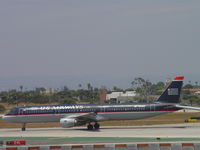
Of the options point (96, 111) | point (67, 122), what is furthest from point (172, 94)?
point (67, 122)

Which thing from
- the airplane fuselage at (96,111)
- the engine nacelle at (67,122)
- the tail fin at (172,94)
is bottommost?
the engine nacelle at (67,122)

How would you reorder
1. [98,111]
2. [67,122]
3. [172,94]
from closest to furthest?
[67,122]
[172,94]
[98,111]

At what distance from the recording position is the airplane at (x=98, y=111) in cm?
4869

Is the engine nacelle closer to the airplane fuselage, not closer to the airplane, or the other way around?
the airplane

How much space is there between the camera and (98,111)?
164ft

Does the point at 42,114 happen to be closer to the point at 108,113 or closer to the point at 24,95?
the point at 108,113

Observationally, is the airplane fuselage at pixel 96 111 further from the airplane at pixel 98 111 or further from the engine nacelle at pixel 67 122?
the engine nacelle at pixel 67 122

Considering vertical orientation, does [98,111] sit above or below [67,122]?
above

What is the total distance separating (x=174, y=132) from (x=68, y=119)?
1203 centimetres

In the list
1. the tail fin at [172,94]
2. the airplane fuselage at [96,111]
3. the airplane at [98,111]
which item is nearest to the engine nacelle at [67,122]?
the airplane at [98,111]

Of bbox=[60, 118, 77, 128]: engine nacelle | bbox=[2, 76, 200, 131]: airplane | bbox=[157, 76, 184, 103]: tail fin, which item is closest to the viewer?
bbox=[60, 118, 77, 128]: engine nacelle

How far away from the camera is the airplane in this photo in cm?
4869

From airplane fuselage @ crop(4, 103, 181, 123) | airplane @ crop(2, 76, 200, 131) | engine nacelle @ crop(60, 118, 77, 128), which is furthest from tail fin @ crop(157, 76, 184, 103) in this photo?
engine nacelle @ crop(60, 118, 77, 128)

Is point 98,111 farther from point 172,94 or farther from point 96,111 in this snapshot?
point 172,94
